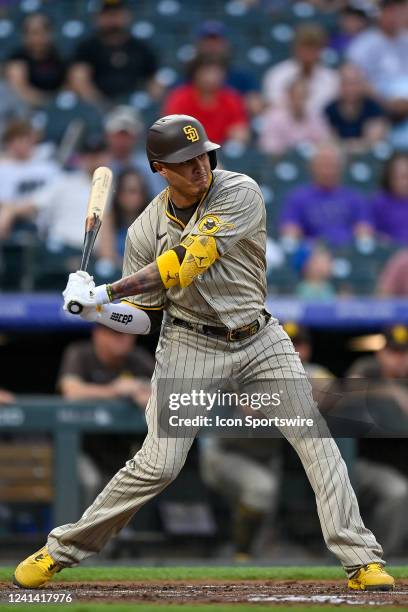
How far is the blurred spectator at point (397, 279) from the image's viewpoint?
8.61 metres

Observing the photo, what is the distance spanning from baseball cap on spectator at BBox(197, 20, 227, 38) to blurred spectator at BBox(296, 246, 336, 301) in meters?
2.91

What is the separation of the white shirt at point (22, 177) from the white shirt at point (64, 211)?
31 cm

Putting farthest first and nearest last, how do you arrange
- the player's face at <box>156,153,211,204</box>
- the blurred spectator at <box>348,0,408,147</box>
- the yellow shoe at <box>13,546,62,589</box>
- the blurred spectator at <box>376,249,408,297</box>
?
the blurred spectator at <box>348,0,408,147</box> → the blurred spectator at <box>376,249,408,297</box> → the yellow shoe at <box>13,546,62,589</box> → the player's face at <box>156,153,211,204</box>

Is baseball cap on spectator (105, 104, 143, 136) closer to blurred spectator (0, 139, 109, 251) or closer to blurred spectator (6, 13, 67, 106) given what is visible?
blurred spectator (0, 139, 109, 251)

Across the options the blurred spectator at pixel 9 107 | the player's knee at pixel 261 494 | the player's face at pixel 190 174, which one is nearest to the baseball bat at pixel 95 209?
the player's face at pixel 190 174

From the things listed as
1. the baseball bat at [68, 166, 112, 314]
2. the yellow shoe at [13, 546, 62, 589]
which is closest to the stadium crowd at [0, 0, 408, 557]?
the yellow shoe at [13, 546, 62, 589]

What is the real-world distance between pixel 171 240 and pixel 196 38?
22.5 feet

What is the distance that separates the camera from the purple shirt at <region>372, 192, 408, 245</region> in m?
9.60

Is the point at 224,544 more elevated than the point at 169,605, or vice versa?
the point at 224,544

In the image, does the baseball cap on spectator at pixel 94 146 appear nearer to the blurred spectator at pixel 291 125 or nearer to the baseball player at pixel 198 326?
the blurred spectator at pixel 291 125

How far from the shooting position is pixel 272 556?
22.9 feet

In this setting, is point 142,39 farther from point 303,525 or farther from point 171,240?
point 171,240

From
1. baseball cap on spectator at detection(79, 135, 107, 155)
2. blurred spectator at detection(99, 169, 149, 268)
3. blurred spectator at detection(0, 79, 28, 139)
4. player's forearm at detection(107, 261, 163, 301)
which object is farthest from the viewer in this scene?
blurred spectator at detection(0, 79, 28, 139)

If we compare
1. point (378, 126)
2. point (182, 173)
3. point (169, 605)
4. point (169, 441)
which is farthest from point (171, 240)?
point (378, 126)
